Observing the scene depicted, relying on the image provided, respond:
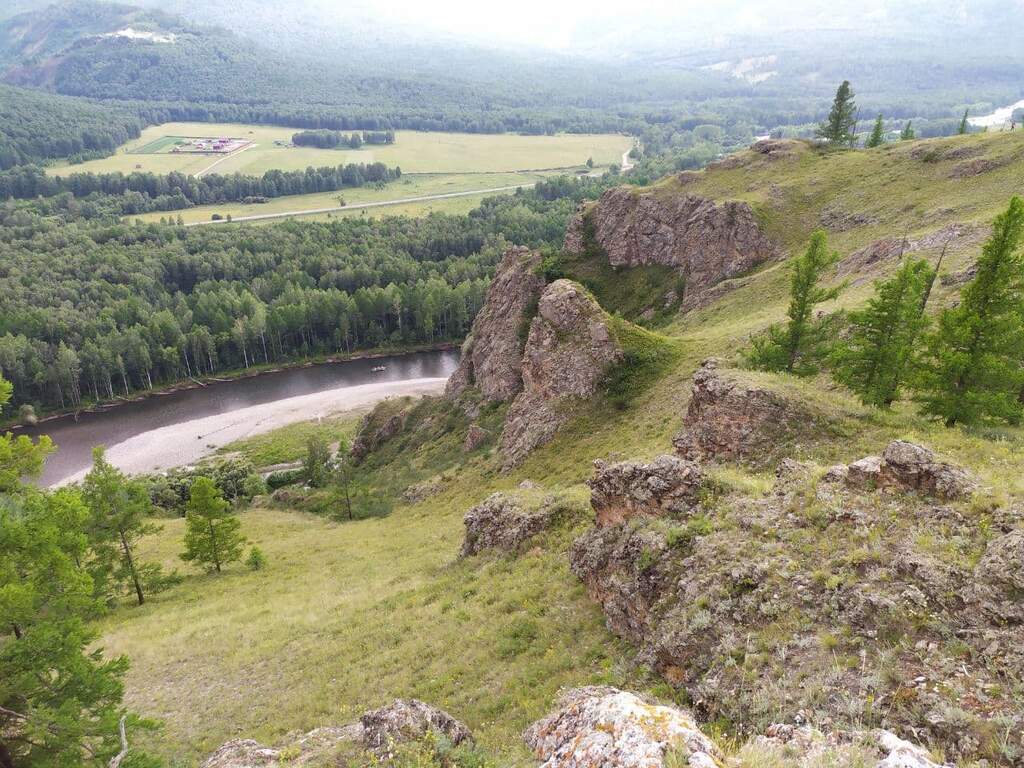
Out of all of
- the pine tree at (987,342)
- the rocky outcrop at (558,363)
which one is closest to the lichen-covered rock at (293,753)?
the pine tree at (987,342)

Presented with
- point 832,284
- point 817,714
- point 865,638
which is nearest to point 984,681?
point 865,638

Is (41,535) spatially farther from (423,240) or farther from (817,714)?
(423,240)

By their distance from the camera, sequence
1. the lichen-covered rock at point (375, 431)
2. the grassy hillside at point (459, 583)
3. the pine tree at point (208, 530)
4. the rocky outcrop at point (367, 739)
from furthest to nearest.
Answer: the lichen-covered rock at point (375, 431) < the pine tree at point (208, 530) < the grassy hillside at point (459, 583) < the rocky outcrop at point (367, 739)

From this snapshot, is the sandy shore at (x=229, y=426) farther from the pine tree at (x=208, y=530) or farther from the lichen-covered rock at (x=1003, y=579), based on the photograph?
the lichen-covered rock at (x=1003, y=579)

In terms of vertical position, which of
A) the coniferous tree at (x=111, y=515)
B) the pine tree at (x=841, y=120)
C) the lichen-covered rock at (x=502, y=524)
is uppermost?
the pine tree at (x=841, y=120)

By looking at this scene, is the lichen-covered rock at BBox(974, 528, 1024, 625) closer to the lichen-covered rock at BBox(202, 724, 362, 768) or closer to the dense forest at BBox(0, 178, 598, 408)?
the lichen-covered rock at BBox(202, 724, 362, 768)

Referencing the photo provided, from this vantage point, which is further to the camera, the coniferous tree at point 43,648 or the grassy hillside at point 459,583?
the grassy hillside at point 459,583
